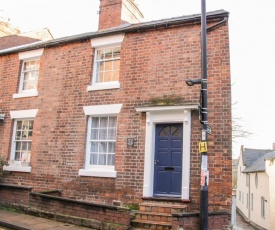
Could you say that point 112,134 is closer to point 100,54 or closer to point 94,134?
point 94,134

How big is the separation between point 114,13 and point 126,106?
4.71 meters

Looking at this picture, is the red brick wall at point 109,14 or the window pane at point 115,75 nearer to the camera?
the window pane at point 115,75

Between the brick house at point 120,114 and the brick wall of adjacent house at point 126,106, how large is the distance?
0.11ft

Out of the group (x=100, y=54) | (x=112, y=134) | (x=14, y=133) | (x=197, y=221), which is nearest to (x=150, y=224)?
(x=197, y=221)

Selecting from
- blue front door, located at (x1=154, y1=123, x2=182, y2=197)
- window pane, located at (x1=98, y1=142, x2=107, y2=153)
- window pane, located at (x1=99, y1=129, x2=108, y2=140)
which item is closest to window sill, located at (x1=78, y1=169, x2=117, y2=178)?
window pane, located at (x1=98, y1=142, x2=107, y2=153)

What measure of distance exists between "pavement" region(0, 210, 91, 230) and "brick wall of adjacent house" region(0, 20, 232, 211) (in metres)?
1.72

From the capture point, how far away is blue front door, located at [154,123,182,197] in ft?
28.4

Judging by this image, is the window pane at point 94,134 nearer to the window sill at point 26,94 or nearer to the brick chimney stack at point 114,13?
the window sill at point 26,94

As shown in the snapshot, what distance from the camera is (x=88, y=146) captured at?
400 inches

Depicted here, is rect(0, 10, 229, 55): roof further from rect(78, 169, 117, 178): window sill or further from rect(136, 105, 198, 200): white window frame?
rect(78, 169, 117, 178): window sill

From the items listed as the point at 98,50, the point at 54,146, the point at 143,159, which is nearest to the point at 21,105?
the point at 54,146

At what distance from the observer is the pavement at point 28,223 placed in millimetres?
7547

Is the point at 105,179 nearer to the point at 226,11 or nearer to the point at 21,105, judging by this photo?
the point at 21,105

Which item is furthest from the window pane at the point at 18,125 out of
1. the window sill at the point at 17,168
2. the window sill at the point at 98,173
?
the window sill at the point at 98,173
